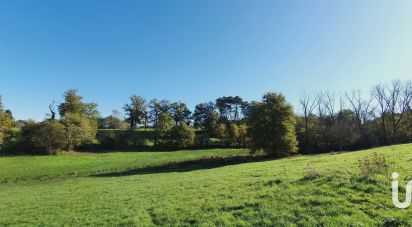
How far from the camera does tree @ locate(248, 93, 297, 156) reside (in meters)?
49.6

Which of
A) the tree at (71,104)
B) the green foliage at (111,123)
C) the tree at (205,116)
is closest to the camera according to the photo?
the tree at (71,104)

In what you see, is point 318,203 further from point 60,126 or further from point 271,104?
point 60,126

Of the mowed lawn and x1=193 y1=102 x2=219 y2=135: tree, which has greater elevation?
x1=193 y1=102 x2=219 y2=135: tree

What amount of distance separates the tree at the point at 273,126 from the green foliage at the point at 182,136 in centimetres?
3327

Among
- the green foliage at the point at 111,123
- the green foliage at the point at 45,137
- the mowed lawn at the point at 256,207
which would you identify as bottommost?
the mowed lawn at the point at 256,207

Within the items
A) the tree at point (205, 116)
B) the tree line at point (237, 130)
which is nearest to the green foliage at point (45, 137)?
the tree line at point (237, 130)

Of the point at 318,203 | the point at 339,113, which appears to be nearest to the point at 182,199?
the point at 318,203

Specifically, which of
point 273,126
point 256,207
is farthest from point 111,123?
point 256,207

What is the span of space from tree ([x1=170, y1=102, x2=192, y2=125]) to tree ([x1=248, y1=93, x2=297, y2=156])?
2191 inches

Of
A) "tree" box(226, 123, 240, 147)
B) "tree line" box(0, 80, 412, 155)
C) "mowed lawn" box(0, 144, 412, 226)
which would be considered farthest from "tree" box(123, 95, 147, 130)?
"mowed lawn" box(0, 144, 412, 226)

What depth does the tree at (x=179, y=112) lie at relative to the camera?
345 feet

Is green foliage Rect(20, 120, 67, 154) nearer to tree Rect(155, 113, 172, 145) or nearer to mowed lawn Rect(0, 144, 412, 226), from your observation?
tree Rect(155, 113, 172, 145)

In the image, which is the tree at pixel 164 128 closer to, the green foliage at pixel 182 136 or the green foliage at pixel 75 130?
the green foliage at pixel 182 136

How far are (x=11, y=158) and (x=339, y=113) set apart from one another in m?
80.0
